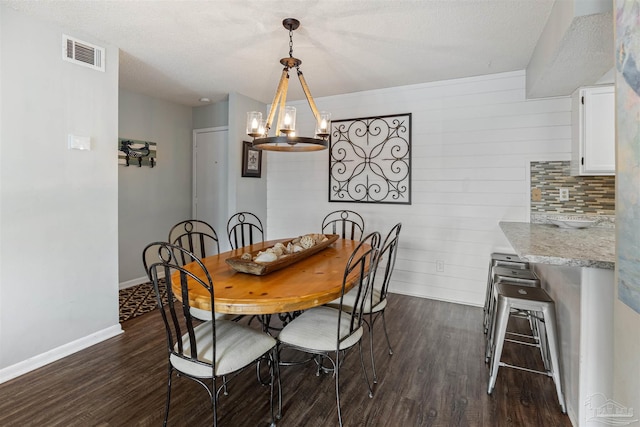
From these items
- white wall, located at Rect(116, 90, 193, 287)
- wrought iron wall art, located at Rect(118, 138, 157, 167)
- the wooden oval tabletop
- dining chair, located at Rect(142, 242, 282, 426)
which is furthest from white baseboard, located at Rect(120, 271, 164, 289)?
dining chair, located at Rect(142, 242, 282, 426)

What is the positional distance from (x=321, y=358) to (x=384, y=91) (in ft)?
10.1

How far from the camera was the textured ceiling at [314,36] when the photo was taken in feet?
7.21

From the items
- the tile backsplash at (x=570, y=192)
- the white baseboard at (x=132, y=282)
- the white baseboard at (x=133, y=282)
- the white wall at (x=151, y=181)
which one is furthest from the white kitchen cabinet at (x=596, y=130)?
the white baseboard at (x=132, y=282)

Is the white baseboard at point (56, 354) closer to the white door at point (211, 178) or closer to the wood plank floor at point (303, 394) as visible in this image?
the wood plank floor at point (303, 394)

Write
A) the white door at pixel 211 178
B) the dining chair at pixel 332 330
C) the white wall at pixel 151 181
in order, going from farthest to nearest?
1. the white door at pixel 211 178
2. the white wall at pixel 151 181
3. the dining chair at pixel 332 330

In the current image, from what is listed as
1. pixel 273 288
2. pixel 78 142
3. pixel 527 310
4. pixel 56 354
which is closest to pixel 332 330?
pixel 273 288

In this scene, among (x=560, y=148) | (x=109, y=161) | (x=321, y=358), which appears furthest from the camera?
(x=560, y=148)

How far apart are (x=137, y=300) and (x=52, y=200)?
5.31ft

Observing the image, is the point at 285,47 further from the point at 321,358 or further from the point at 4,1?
the point at 321,358

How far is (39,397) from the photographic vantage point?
6.46ft

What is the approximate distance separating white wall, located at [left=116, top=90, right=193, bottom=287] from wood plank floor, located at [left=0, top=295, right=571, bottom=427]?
181 cm

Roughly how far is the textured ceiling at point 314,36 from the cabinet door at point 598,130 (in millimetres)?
657

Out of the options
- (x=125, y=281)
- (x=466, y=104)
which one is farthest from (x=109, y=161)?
(x=466, y=104)

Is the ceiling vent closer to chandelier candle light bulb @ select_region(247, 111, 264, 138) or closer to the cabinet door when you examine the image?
chandelier candle light bulb @ select_region(247, 111, 264, 138)
